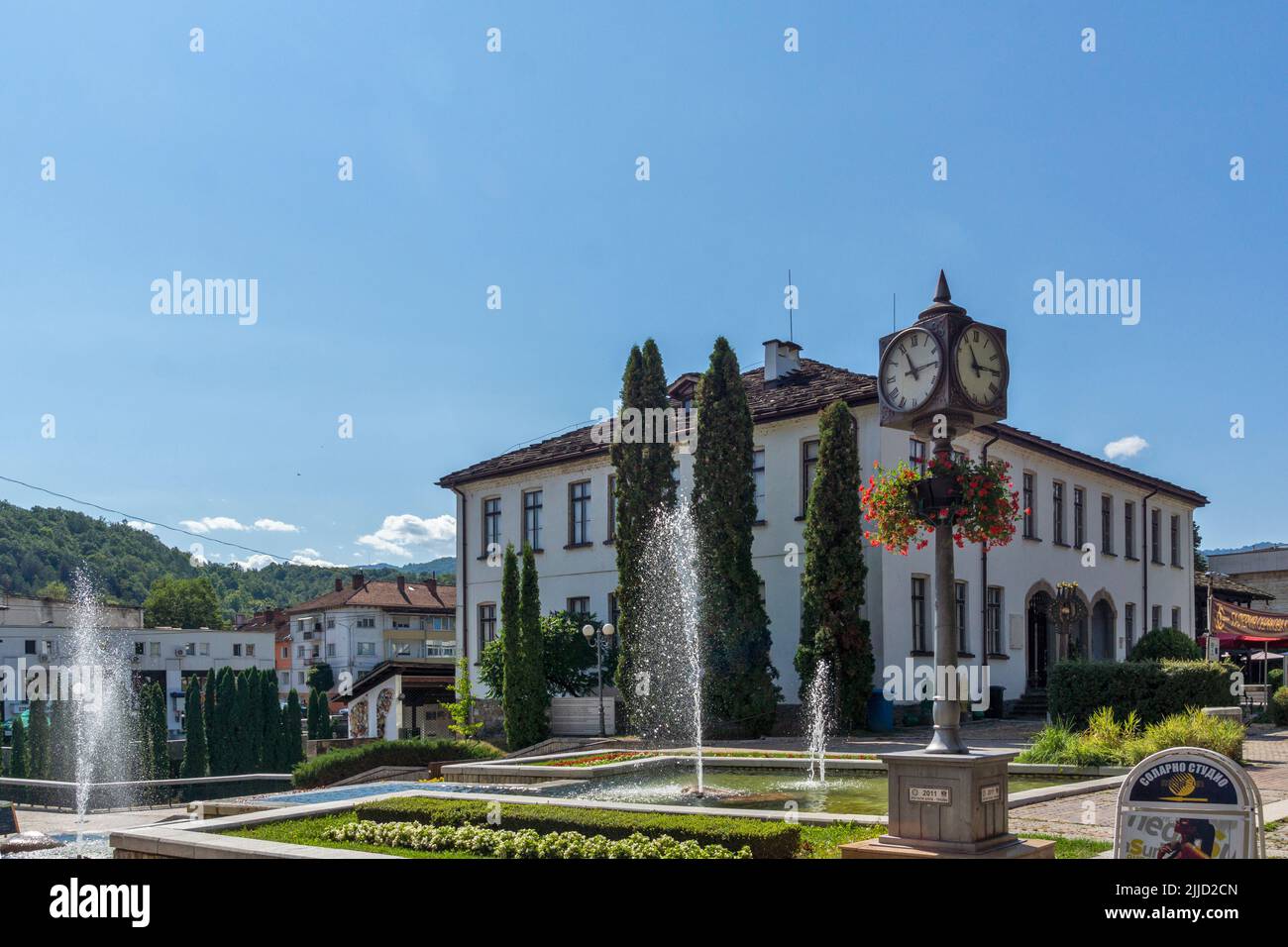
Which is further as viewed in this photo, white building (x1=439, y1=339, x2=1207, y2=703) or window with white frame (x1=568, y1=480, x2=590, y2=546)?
window with white frame (x1=568, y1=480, x2=590, y2=546)

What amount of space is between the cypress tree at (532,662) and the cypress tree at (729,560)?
15.7ft

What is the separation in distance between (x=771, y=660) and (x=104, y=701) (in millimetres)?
24206

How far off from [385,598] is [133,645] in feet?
56.3

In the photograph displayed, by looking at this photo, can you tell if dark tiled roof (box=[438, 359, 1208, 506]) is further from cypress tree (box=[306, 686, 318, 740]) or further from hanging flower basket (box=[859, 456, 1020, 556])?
hanging flower basket (box=[859, 456, 1020, 556])

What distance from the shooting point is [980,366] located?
888cm

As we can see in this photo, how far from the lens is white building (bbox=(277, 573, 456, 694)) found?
8156 cm

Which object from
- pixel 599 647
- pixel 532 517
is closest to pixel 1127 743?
pixel 599 647

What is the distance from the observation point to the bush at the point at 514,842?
9336mm

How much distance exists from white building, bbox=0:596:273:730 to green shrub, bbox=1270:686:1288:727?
58463mm

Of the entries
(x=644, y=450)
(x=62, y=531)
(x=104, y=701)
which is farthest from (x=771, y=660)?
(x=62, y=531)

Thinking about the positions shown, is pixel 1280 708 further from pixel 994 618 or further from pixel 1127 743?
pixel 1127 743

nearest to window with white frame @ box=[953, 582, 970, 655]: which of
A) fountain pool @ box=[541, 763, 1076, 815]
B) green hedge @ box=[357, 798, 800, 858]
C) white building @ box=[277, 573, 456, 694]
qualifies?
fountain pool @ box=[541, 763, 1076, 815]
